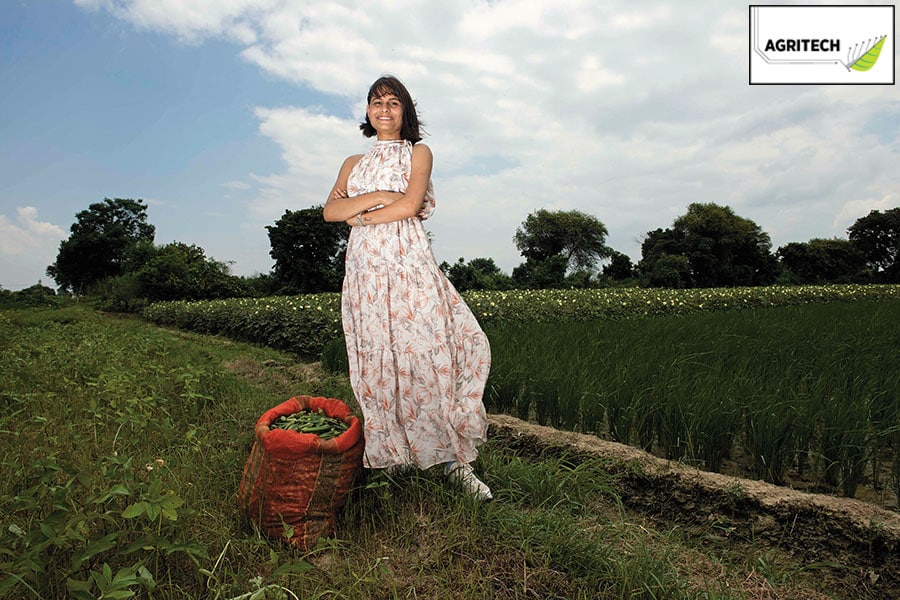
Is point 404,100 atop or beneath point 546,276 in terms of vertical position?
atop

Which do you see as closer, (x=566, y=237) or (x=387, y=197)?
(x=387, y=197)

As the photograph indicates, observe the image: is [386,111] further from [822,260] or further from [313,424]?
→ [822,260]

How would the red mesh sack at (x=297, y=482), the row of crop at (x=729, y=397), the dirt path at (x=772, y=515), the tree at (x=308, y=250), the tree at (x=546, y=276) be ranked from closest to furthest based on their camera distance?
the red mesh sack at (x=297, y=482) → the dirt path at (x=772, y=515) → the row of crop at (x=729, y=397) → the tree at (x=308, y=250) → the tree at (x=546, y=276)

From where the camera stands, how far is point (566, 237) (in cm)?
3675

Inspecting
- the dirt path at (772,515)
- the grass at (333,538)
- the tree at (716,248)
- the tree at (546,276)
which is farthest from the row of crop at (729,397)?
the tree at (716,248)

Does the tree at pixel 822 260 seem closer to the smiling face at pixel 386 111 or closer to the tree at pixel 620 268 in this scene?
the tree at pixel 620 268

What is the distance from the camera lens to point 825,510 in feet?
8.05

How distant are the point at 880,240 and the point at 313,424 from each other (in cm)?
4142

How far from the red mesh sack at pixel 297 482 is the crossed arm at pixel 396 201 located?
0.89 metres

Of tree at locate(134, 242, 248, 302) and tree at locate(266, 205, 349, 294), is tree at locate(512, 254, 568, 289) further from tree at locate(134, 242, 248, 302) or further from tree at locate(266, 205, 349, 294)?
tree at locate(134, 242, 248, 302)

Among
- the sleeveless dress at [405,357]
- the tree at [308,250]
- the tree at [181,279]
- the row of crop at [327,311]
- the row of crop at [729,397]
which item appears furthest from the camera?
the tree at [308,250]

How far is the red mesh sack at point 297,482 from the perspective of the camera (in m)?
2.14

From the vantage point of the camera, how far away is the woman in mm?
2428

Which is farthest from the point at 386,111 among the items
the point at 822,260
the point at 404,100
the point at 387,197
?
the point at 822,260
